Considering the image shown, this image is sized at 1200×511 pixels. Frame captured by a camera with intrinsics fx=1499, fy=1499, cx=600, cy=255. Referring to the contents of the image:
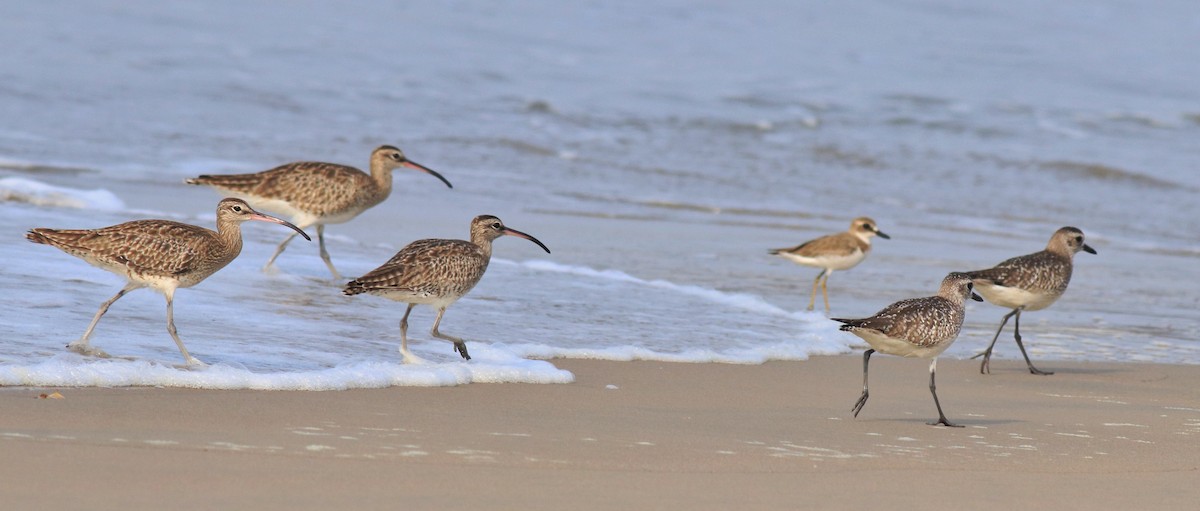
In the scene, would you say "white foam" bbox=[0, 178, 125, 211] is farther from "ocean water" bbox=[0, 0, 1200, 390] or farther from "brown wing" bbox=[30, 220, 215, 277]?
"brown wing" bbox=[30, 220, 215, 277]

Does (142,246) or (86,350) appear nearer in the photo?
(86,350)

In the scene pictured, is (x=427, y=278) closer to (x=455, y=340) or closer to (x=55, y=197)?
(x=455, y=340)

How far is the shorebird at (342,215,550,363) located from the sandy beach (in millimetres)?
728

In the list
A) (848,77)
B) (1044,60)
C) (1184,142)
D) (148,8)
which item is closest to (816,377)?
(1184,142)

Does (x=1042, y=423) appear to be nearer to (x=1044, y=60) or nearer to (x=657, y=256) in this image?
(x=657, y=256)

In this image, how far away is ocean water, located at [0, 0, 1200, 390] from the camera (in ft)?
28.4

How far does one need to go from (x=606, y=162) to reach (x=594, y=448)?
12.8 metres

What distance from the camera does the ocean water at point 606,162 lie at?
28.4ft

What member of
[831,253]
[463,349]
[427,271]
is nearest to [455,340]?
[463,349]

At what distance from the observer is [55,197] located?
12016 mm

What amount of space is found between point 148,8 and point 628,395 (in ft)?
74.8

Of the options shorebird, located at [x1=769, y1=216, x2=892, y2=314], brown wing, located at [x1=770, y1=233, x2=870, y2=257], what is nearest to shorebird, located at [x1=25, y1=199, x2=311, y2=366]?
shorebird, located at [x1=769, y1=216, x2=892, y2=314]

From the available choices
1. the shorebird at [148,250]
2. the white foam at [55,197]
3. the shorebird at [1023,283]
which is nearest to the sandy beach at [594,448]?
the shorebird at [148,250]

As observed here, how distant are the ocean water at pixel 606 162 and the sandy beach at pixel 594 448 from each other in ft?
1.80
